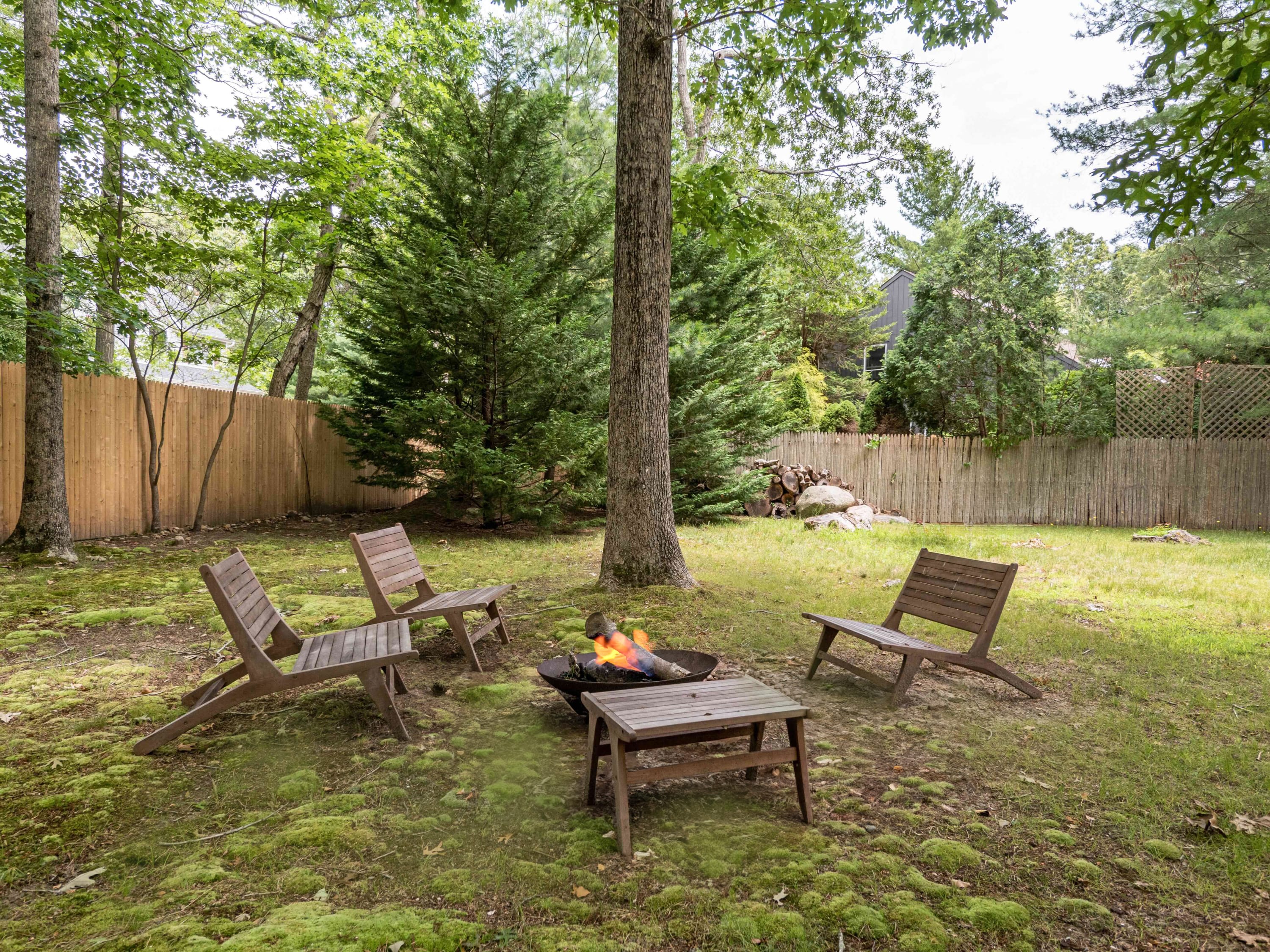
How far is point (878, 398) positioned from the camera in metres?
19.1

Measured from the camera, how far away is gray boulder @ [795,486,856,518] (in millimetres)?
14352

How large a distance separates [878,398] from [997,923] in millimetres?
18005

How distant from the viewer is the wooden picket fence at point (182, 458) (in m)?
8.67

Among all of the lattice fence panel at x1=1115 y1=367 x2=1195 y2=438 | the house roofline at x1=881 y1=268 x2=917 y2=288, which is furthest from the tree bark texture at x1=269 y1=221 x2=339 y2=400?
the house roofline at x1=881 y1=268 x2=917 y2=288

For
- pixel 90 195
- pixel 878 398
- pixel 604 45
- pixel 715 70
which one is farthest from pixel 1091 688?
pixel 604 45

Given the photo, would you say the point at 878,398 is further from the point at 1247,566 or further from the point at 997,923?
the point at 997,923

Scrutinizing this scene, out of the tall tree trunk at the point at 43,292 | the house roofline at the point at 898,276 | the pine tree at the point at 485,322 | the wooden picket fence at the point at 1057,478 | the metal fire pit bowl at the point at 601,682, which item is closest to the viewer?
the metal fire pit bowl at the point at 601,682

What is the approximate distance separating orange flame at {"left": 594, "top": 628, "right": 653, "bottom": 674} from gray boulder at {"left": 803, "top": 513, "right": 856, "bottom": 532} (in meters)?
9.47

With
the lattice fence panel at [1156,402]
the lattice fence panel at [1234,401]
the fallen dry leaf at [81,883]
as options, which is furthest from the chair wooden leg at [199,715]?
the lattice fence panel at [1234,401]

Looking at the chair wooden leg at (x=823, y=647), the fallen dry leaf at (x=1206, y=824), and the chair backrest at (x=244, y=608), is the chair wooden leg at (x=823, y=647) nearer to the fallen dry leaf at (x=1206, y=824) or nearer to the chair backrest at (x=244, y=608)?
the fallen dry leaf at (x=1206, y=824)

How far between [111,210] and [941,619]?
1091 cm

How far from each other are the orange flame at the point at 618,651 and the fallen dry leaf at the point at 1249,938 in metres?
2.35

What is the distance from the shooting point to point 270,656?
4.15 meters

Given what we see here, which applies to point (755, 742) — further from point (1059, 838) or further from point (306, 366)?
point (306, 366)
